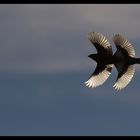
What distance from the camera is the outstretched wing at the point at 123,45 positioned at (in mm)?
20141

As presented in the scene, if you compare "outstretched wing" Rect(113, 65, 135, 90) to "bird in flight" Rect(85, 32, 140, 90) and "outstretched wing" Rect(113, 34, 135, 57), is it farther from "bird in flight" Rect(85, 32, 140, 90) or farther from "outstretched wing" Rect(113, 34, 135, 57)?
"outstretched wing" Rect(113, 34, 135, 57)

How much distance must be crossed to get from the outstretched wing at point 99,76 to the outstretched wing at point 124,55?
92cm

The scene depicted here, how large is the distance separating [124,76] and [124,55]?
5.30 feet

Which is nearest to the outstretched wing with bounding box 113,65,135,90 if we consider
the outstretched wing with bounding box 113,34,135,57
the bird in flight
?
the bird in flight

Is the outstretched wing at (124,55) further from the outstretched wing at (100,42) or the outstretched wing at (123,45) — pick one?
the outstretched wing at (100,42)

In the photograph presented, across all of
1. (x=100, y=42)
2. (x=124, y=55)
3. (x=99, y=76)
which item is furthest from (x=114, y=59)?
(x=99, y=76)

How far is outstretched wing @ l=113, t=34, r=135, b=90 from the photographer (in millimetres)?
20030

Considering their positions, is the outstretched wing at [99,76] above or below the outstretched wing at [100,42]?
below

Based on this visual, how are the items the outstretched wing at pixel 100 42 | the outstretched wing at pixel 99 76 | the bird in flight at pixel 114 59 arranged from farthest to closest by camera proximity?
1. the outstretched wing at pixel 99 76
2. the outstretched wing at pixel 100 42
3. the bird in flight at pixel 114 59

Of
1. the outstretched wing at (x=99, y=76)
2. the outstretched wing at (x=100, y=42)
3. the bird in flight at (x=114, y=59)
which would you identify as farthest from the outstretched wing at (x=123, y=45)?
the outstretched wing at (x=99, y=76)

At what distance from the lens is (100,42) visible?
20781 millimetres

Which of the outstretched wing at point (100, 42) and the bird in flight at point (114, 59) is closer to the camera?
the bird in flight at point (114, 59)
